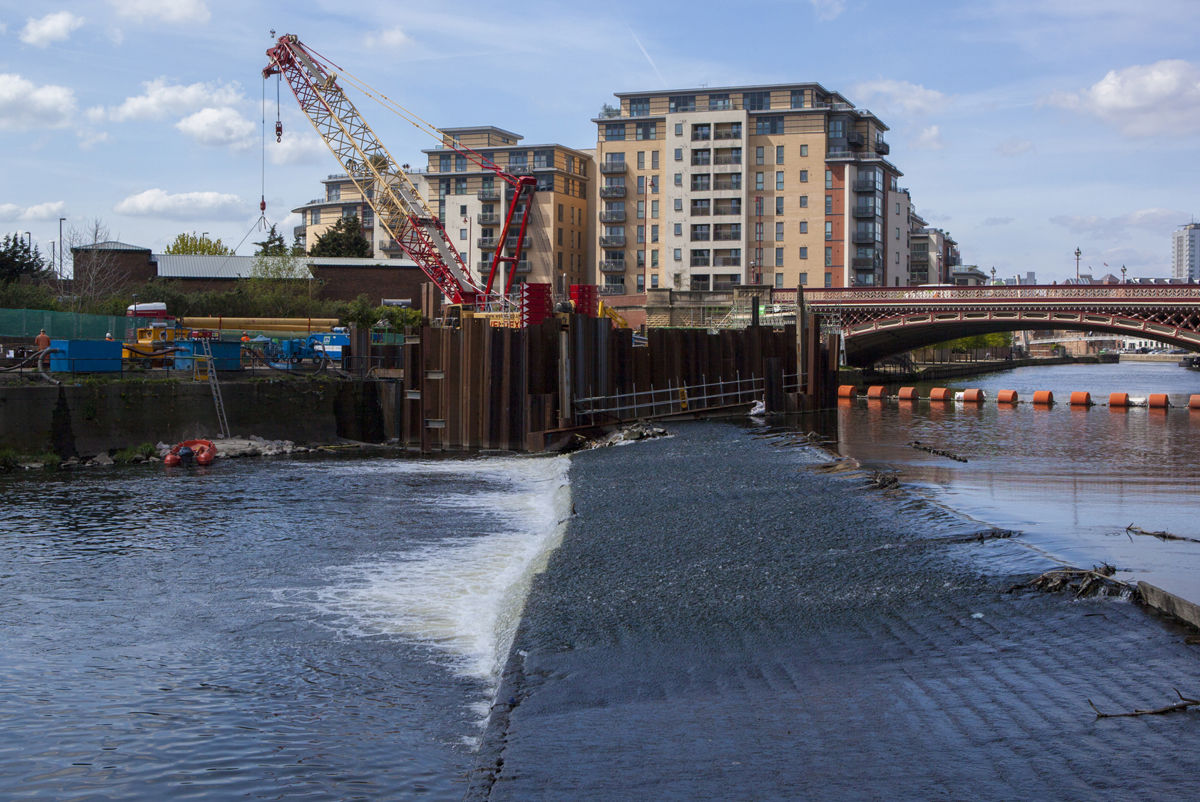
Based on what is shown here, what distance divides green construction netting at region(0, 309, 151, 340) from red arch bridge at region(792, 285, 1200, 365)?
4093 cm

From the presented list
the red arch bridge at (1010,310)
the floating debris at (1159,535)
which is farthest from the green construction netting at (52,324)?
the red arch bridge at (1010,310)

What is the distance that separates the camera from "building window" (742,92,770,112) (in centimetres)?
9981

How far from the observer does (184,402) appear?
107 feet

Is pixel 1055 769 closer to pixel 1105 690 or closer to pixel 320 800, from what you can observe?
pixel 1105 690

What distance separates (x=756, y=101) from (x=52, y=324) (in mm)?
74293

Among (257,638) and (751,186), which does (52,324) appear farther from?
(751,186)

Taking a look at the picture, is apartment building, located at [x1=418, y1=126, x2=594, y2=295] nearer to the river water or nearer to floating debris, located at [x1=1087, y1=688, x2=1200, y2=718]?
the river water

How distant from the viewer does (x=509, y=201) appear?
349ft

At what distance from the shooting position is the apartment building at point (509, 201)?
347 feet

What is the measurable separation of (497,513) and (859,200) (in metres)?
86.8

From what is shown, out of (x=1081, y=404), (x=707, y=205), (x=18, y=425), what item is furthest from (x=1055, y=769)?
(x=707, y=205)

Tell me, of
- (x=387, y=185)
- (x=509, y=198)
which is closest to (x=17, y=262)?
(x=387, y=185)

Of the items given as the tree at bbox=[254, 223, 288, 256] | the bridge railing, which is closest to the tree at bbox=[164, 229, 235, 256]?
the tree at bbox=[254, 223, 288, 256]

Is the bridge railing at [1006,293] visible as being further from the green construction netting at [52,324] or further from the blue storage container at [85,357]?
the blue storage container at [85,357]
